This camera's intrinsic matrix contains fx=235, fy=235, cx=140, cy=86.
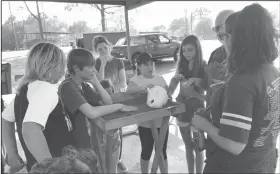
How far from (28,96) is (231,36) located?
1.03 metres

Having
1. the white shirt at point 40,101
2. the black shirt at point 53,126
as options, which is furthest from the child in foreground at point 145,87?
the white shirt at point 40,101

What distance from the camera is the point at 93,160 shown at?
3.10 ft

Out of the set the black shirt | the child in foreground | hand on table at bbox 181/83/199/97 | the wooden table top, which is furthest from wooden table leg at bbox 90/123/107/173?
hand on table at bbox 181/83/199/97

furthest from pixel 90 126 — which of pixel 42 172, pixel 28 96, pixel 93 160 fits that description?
pixel 42 172

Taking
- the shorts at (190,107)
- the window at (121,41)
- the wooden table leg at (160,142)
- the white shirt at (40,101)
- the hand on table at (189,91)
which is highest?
the window at (121,41)

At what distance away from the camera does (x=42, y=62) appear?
1252mm

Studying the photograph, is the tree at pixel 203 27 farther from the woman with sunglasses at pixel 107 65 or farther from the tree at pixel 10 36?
A: the woman with sunglasses at pixel 107 65

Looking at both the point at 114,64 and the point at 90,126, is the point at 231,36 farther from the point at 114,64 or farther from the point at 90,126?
the point at 114,64

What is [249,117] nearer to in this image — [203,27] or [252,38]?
[252,38]

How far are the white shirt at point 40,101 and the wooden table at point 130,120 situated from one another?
1.67ft

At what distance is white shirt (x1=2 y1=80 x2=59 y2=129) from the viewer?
1136mm

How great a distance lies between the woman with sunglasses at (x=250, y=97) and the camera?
1.00 m

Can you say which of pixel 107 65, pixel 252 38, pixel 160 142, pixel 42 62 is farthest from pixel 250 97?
pixel 107 65

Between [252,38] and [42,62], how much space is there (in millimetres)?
1038
